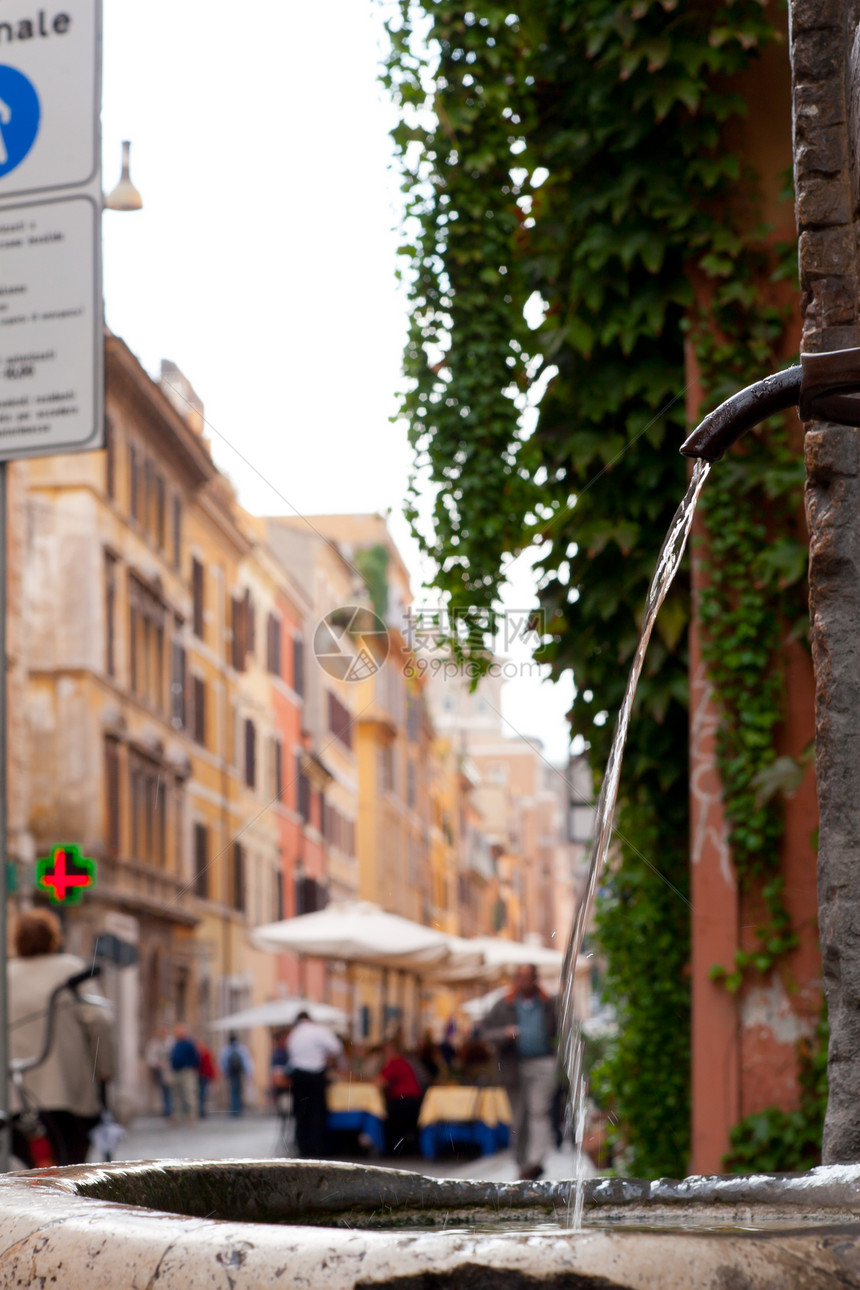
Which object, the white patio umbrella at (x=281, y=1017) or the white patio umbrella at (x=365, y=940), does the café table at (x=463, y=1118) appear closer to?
the white patio umbrella at (x=365, y=940)

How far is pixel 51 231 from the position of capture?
420 cm

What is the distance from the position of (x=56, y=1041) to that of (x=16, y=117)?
321 centimetres

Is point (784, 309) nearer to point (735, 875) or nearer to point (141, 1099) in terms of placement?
point (735, 875)

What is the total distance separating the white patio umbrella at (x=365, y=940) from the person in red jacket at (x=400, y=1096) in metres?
0.78

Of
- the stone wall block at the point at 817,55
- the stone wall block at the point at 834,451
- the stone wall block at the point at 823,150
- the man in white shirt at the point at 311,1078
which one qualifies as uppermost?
the stone wall block at the point at 817,55

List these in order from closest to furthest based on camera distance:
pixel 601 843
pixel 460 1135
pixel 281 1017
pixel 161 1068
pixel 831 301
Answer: pixel 601 843
pixel 831 301
pixel 460 1135
pixel 281 1017
pixel 161 1068

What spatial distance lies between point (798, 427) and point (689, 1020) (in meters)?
1.98

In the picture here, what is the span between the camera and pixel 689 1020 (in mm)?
5648

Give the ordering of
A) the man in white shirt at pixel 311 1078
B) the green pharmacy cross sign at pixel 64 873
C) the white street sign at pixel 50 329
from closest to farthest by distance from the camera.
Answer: the white street sign at pixel 50 329 → the green pharmacy cross sign at pixel 64 873 → the man in white shirt at pixel 311 1078

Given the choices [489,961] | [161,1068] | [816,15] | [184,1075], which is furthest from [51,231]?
[161,1068]

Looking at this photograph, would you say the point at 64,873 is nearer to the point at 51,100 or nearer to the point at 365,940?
the point at 51,100

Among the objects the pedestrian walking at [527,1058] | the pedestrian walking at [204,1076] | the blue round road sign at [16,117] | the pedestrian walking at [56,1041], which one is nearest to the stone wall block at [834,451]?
the blue round road sign at [16,117]

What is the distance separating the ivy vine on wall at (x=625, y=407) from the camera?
531 cm

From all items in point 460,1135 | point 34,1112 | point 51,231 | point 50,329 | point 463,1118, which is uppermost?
point 51,231
